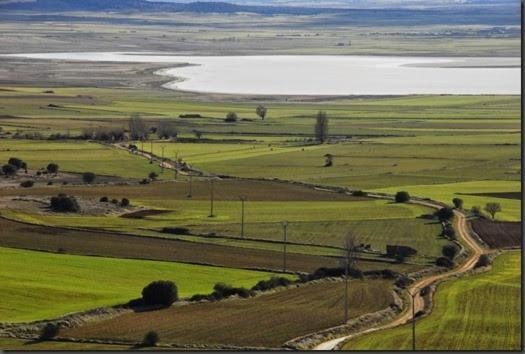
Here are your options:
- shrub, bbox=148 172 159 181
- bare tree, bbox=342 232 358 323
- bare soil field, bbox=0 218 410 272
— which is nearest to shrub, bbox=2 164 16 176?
shrub, bbox=148 172 159 181

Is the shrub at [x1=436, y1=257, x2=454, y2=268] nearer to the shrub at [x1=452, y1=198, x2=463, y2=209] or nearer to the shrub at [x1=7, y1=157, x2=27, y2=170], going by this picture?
the shrub at [x1=452, y1=198, x2=463, y2=209]

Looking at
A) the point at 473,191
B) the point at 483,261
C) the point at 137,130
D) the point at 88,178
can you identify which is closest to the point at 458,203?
the point at 473,191

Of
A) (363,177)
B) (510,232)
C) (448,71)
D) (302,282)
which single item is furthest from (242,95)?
(302,282)

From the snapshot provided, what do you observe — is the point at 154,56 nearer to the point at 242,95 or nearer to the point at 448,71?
the point at 448,71

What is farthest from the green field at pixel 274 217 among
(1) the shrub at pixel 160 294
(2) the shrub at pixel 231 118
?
(2) the shrub at pixel 231 118

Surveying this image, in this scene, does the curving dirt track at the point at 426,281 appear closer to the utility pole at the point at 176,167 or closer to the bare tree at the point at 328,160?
the utility pole at the point at 176,167
